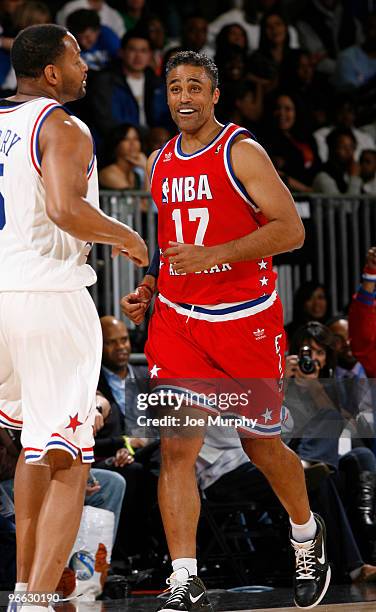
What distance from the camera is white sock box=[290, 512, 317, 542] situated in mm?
5160

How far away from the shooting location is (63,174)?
407 centimetres

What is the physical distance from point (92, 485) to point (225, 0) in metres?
7.78

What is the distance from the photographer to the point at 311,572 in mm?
5164

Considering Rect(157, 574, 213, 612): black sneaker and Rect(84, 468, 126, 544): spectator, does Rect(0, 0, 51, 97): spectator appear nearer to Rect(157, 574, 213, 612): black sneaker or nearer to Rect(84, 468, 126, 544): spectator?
Rect(84, 468, 126, 544): spectator

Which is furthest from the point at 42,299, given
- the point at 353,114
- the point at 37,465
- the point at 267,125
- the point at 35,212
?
the point at 353,114

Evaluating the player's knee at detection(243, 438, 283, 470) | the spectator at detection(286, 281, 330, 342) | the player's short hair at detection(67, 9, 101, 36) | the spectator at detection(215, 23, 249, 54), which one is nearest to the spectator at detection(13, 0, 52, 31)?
the player's short hair at detection(67, 9, 101, 36)

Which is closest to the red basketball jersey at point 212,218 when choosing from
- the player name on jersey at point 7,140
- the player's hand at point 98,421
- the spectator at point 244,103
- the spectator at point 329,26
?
the player name on jersey at point 7,140

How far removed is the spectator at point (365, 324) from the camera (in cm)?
744

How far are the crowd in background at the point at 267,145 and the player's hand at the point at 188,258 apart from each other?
6.19 feet

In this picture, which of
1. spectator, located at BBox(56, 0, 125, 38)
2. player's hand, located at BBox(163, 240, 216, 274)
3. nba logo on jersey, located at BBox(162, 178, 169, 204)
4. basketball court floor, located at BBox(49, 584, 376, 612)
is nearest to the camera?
player's hand, located at BBox(163, 240, 216, 274)

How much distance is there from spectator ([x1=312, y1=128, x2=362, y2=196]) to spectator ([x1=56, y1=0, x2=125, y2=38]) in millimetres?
2265

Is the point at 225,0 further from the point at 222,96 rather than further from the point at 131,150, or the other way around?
the point at 131,150

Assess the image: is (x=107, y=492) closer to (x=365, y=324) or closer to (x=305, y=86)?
(x=365, y=324)

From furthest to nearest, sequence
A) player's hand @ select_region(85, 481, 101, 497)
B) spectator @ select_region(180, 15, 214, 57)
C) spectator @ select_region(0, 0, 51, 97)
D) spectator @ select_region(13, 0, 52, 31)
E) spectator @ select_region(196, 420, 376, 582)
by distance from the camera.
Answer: spectator @ select_region(180, 15, 214, 57), spectator @ select_region(13, 0, 52, 31), spectator @ select_region(0, 0, 51, 97), spectator @ select_region(196, 420, 376, 582), player's hand @ select_region(85, 481, 101, 497)
